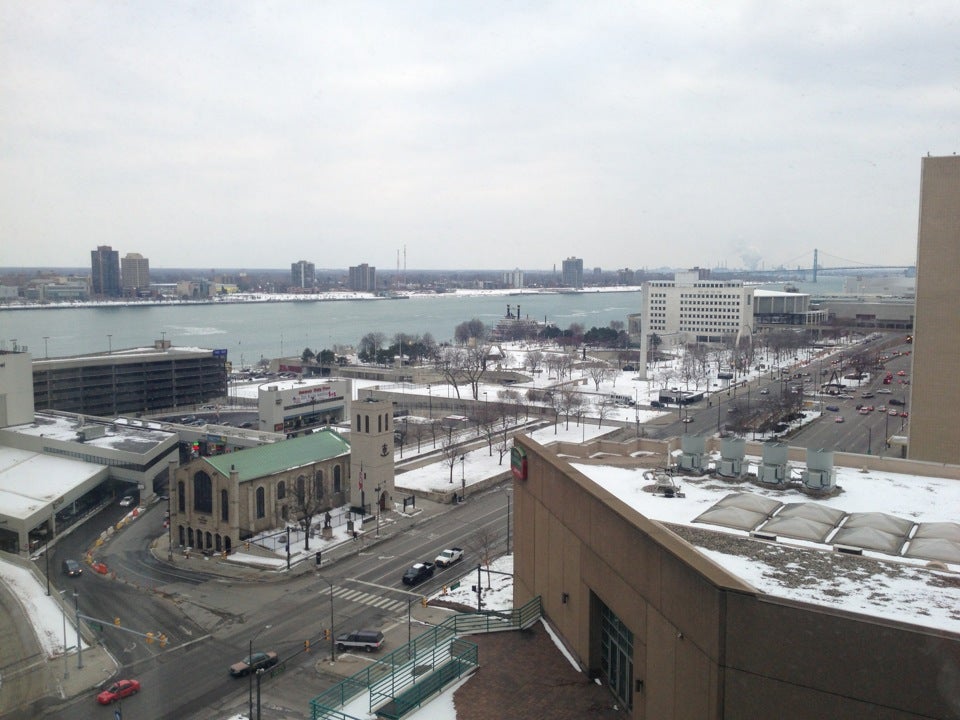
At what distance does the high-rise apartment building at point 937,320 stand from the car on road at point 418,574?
20.6ft

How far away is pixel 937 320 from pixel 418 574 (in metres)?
7.03

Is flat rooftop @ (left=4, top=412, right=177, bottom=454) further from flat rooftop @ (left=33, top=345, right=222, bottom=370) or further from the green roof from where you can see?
the green roof

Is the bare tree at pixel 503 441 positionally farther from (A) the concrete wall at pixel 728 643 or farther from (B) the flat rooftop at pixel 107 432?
(A) the concrete wall at pixel 728 643

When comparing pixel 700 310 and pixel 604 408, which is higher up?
pixel 700 310

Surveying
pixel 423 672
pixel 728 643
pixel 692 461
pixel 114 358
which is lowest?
pixel 423 672

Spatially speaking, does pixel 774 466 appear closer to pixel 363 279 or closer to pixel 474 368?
pixel 474 368

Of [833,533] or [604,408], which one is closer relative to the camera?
[833,533]

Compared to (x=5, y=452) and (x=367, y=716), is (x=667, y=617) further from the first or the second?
(x=5, y=452)

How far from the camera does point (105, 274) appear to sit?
44.8 meters

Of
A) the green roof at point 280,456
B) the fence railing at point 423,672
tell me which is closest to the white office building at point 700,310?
the green roof at point 280,456

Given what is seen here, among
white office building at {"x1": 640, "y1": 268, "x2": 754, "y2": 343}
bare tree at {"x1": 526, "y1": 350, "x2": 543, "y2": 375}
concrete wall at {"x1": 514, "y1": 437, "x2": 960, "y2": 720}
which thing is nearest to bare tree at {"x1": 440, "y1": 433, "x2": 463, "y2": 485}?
concrete wall at {"x1": 514, "y1": 437, "x2": 960, "y2": 720}

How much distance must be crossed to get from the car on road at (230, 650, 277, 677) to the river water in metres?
15.1

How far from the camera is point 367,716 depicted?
3.85 meters

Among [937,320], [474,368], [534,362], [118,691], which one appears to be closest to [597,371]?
[534,362]
